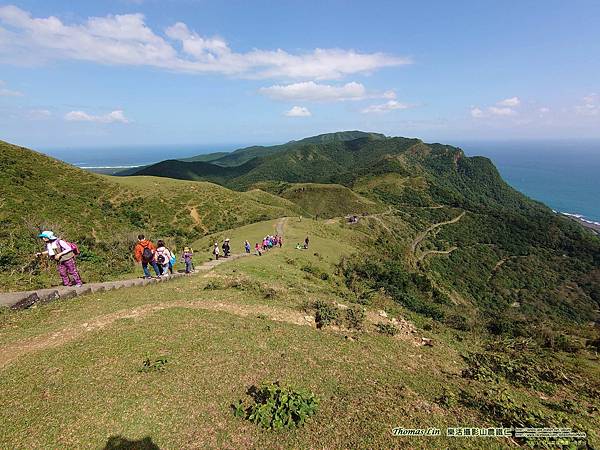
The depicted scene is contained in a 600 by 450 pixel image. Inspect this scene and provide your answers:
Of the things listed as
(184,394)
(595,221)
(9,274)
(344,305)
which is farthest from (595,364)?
(595,221)

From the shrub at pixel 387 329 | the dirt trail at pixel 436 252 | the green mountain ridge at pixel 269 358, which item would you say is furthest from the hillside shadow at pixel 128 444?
the dirt trail at pixel 436 252

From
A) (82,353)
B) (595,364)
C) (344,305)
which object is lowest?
(595,364)

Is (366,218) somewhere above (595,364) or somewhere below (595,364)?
below

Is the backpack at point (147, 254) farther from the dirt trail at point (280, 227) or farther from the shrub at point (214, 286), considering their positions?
the dirt trail at point (280, 227)

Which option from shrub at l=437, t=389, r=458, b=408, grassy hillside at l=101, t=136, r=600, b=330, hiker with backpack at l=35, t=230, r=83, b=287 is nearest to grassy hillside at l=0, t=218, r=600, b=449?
shrub at l=437, t=389, r=458, b=408

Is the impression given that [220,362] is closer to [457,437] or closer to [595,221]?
[457,437]

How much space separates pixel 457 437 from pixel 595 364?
40.9ft

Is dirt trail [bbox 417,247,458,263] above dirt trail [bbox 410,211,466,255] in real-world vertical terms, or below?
below

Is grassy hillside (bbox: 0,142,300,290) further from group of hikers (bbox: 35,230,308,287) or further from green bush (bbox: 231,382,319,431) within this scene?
green bush (bbox: 231,382,319,431)

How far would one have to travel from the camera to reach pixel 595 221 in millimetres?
199000

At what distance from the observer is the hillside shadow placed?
6.80 metres

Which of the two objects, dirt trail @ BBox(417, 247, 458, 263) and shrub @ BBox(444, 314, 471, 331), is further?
dirt trail @ BBox(417, 247, 458, 263)

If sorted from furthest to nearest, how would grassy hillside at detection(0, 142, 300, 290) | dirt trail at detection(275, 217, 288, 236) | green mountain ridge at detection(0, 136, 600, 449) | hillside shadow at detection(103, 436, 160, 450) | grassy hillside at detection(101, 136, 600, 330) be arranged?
grassy hillside at detection(101, 136, 600, 330) < dirt trail at detection(275, 217, 288, 236) < grassy hillside at detection(0, 142, 300, 290) < green mountain ridge at detection(0, 136, 600, 449) < hillside shadow at detection(103, 436, 160, 450)

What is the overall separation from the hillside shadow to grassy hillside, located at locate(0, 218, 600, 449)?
0.18 ft
